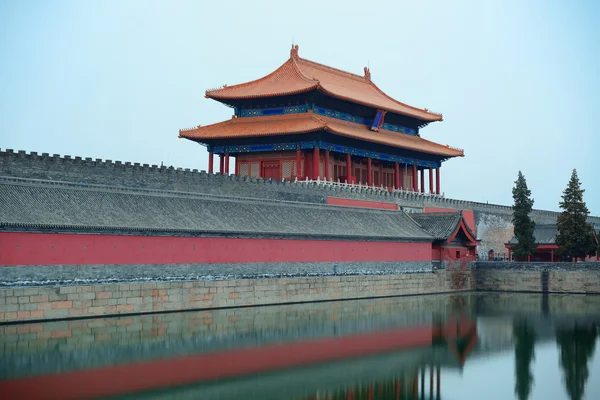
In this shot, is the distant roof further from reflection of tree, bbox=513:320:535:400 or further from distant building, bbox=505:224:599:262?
reflection of tree, bbox=513:320:535:400

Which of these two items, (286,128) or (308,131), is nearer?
(308,131)

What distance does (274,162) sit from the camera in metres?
49.2

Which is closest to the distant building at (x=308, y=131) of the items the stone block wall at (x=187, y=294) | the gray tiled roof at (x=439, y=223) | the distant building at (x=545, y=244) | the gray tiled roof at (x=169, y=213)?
the gray tiled roof at (x=439, y=223)

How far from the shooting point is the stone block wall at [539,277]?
128 feet

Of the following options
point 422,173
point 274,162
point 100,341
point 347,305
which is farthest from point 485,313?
point 422,173

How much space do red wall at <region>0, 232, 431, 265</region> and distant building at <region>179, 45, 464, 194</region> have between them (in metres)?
11.6

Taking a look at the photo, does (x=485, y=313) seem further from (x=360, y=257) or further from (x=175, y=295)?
(x=175, y=295)

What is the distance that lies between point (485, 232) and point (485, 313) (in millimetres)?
24526

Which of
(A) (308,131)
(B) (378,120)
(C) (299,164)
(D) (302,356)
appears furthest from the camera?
(B) (378,120)

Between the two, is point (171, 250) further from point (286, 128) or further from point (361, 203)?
point (286, 128)

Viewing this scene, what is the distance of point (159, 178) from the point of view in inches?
1297

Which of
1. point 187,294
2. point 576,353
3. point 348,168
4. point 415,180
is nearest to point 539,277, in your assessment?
point 348,168

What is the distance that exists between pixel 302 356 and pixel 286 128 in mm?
29346

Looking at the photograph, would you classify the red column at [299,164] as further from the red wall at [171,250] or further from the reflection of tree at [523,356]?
the reflection of tree at [523,356]
